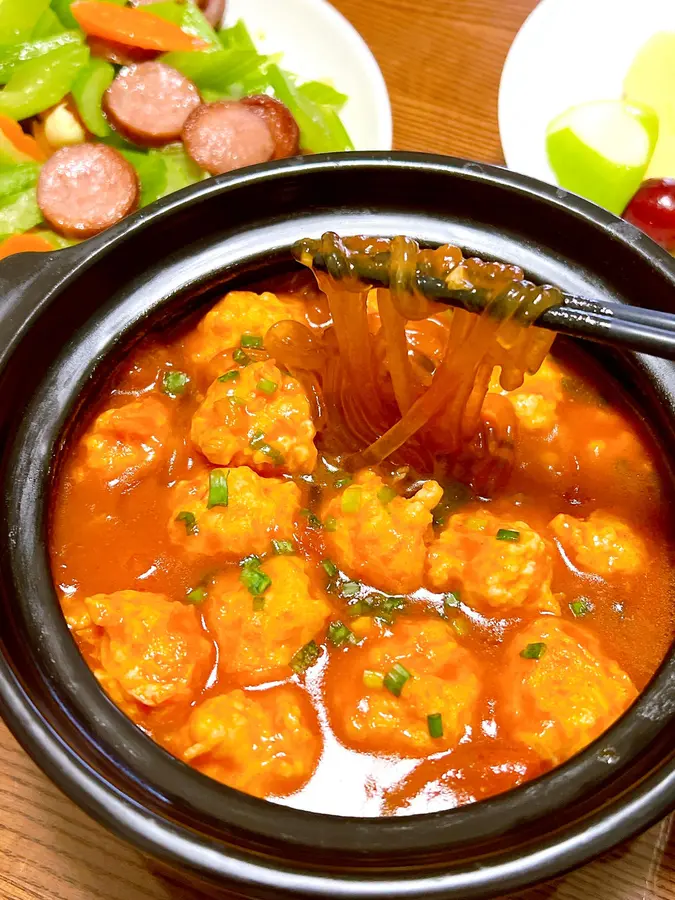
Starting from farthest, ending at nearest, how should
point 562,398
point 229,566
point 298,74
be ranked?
point 298,74 < point 562,398 < point 229,566

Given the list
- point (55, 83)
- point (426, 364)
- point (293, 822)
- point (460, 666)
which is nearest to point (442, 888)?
point (293, 822)

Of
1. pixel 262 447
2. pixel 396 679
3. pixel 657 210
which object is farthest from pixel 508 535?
pixel 657 210

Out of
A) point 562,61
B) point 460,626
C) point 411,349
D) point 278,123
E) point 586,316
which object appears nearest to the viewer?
point 586,316

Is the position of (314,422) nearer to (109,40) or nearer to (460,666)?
(460,666)

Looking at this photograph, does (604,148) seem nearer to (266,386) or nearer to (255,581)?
(266,386)

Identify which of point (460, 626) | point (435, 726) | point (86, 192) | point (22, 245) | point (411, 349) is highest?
point (86, 192)

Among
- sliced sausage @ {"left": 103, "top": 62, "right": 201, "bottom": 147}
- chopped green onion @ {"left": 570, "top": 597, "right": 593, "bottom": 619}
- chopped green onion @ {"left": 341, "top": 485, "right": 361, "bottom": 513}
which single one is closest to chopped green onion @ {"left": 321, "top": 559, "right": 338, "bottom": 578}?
chopped green onion @ {"left": 341, "top": 485, "right": 361, "bottom": 513}

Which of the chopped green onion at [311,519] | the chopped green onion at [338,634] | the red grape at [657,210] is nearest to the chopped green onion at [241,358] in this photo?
the chopped green onion at [311,519]

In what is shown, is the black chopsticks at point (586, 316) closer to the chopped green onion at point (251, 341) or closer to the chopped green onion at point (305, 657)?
the chopped green onion at point (251, 341)
